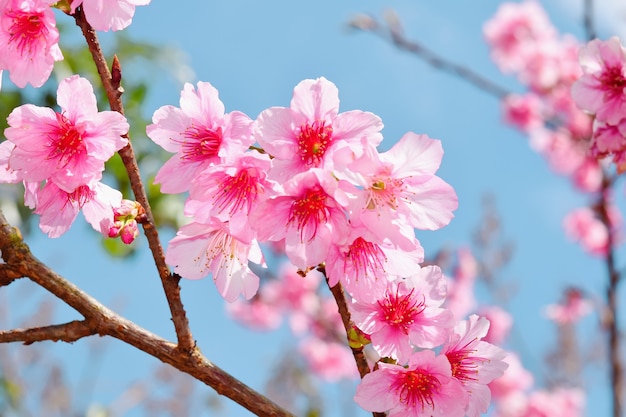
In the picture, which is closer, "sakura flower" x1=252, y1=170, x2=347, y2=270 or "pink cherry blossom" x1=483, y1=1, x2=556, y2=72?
"sakura flower" x1=252, y1=170, x2=347, y2=270

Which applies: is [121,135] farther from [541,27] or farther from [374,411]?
[541,27]

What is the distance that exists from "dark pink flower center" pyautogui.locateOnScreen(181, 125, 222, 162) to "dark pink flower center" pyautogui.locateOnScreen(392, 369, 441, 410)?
0.44 m

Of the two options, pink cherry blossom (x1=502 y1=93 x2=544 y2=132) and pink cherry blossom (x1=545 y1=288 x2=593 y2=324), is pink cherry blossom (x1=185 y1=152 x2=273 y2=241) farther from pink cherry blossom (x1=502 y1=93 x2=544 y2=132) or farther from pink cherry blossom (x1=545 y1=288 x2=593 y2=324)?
pink cherry blossom (x1=502 y1=93 x2=544 y2=132)

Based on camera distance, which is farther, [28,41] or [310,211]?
[28,41]

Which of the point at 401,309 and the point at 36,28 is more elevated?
the point at 36,28

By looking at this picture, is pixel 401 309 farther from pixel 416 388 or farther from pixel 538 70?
pixel 538 70

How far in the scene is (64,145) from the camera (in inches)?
42.4

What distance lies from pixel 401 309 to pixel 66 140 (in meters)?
0.57

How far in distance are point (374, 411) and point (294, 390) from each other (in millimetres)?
5874

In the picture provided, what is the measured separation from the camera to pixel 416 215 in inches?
39.7

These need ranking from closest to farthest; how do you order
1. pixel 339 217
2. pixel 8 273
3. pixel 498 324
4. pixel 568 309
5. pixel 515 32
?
pixel 339 217
pixel 8 273
pixel 568 309
pixel 498 324
pixel 515 32

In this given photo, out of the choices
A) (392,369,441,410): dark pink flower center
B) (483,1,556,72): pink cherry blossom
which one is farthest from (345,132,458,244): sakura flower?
(483,1,556,72): pink cherry blossom

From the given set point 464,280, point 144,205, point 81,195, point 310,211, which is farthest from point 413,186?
point 464,280

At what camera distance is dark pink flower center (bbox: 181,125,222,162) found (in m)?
1.09
